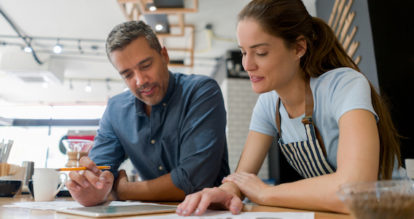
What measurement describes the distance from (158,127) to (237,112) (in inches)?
185

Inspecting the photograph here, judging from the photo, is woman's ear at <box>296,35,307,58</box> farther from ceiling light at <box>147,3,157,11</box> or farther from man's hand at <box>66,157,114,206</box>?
ceiling light at <box>147,3,157,11</box>

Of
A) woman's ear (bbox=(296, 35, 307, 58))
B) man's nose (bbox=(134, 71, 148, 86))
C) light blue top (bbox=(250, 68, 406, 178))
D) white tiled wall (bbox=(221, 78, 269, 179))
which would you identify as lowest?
white tiled wall (bbox=(221, 78, 269, 179))

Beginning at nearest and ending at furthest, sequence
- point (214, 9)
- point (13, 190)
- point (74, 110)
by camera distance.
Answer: point (13, 190)
point (214, 9)
point (74, 110)

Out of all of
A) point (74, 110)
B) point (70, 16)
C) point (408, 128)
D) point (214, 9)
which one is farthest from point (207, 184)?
point (74, 110)

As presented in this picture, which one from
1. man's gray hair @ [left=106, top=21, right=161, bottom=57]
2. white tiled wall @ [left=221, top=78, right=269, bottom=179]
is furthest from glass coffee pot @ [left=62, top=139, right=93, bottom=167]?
white tiled wall @ [left=221, top=78, right=269, bottom=179]

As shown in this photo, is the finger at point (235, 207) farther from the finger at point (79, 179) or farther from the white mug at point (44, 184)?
the white mug at point (44, 184)

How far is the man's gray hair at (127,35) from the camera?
154 centimetres

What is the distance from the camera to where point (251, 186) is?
107cm

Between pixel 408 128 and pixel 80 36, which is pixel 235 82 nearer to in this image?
pixel 80 36

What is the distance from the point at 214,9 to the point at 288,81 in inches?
151

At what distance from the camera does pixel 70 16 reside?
504cm

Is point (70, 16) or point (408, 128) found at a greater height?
point (70, 16)

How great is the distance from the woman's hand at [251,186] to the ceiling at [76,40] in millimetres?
3704

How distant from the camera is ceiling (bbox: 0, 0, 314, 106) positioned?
4.79m
